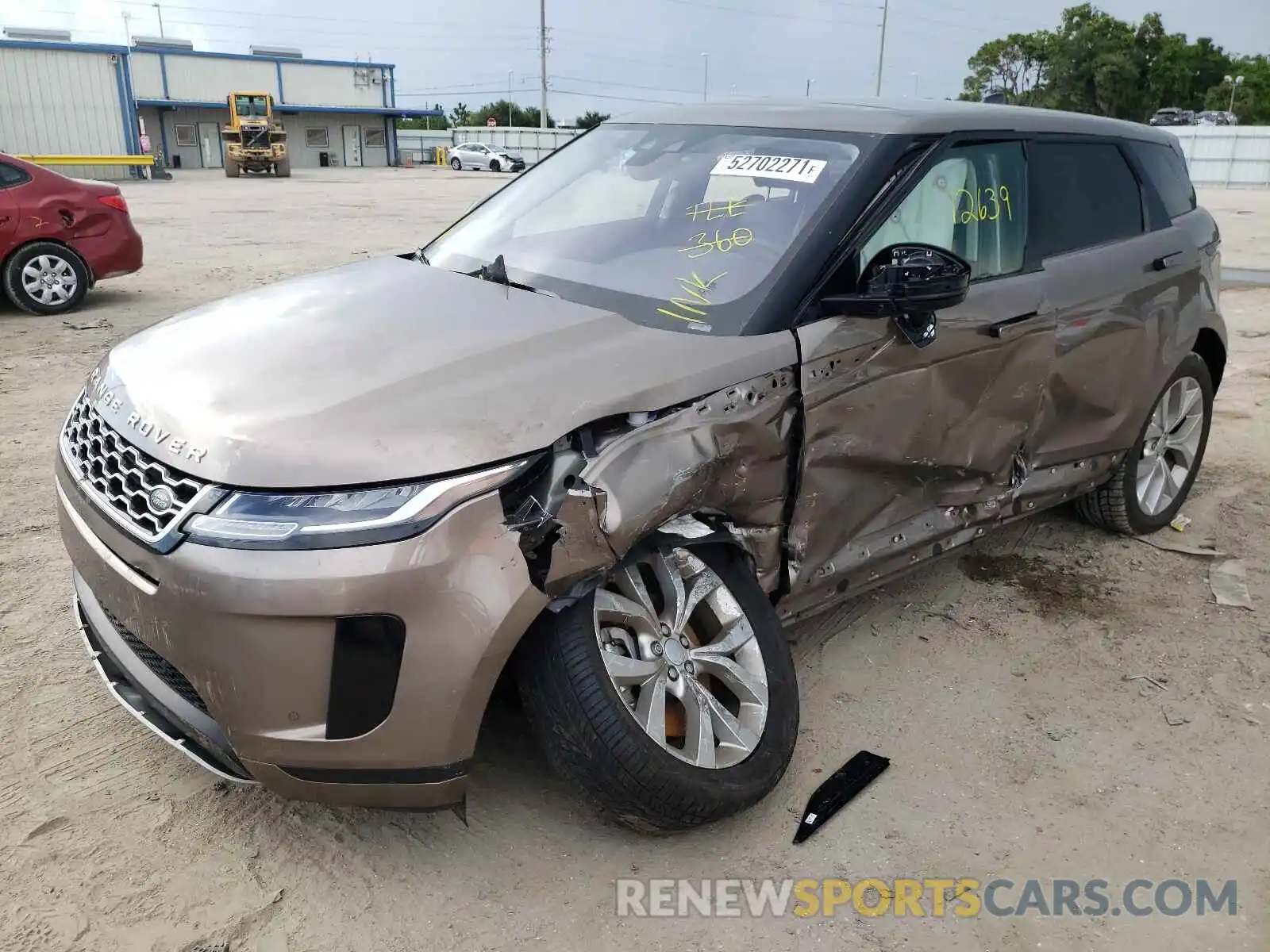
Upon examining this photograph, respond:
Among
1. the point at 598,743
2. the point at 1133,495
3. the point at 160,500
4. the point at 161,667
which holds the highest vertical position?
the point at 160,500

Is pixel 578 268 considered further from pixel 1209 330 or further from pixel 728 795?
pixel 1209 330

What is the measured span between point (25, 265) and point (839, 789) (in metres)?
8.70

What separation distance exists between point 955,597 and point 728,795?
1.85 meters

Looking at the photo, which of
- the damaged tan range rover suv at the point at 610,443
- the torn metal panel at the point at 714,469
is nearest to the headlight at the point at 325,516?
the damaged tan range rover suv at the point at 610,443

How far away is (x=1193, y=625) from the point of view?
3.83 meters

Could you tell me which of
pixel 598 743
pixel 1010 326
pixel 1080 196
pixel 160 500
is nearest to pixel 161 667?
pixel 160 500

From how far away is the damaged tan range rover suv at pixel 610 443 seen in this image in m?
2.09

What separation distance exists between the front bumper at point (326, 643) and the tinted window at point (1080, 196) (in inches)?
99.6

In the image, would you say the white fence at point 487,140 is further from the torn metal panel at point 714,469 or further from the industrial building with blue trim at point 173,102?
the torn metal panel at point 714,469

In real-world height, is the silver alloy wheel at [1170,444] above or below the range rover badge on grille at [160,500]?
below

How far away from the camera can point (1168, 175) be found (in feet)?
14.5

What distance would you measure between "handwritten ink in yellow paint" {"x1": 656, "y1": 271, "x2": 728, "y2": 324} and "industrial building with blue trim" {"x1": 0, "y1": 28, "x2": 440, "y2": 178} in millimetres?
35210

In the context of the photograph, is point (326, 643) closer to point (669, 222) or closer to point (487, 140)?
point (669, 222)

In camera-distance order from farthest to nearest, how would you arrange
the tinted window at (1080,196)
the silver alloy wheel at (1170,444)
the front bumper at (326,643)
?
the silver alloy wheel at (1170,444) → the tinted window at (1080,196) → the front bumper at (326,643)
